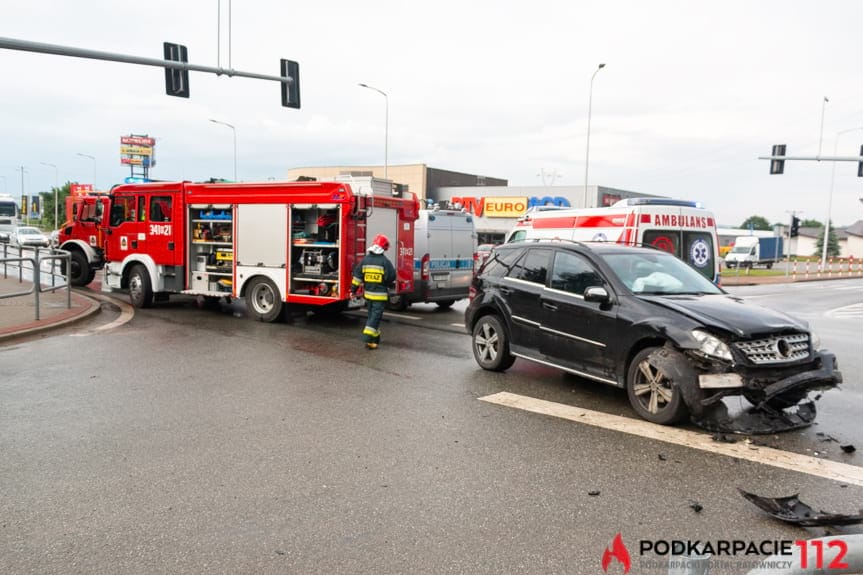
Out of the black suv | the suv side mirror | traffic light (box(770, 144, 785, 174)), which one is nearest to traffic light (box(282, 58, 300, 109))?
the black suv

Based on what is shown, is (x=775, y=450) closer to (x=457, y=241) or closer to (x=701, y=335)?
(x=701, y=335)

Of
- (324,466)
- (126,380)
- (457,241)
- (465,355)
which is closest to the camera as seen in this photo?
(324,466)

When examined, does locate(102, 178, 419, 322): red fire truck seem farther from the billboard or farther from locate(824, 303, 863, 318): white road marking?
the billboard

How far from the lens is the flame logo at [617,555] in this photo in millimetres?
3362

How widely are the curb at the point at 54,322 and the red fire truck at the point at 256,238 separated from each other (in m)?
1.12

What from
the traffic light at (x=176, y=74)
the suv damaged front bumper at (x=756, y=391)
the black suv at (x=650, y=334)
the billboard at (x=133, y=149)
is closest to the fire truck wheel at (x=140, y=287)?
the traffic light at (x=176, y=74)

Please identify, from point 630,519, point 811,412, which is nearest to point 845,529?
point 630,519

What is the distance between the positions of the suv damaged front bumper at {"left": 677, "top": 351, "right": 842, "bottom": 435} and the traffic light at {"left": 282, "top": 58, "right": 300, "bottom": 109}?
14.5 meters

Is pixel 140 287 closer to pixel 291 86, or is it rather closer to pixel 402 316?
pixel 402 316

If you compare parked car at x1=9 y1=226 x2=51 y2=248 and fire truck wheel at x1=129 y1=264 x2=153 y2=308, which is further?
parked car at x1=9 y1=226 x2=51 y2=248

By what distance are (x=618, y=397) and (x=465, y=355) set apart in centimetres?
272

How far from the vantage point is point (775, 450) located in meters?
5.16

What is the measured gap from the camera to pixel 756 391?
210 inches

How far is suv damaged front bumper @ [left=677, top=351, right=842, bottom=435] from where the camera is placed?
209 inches
